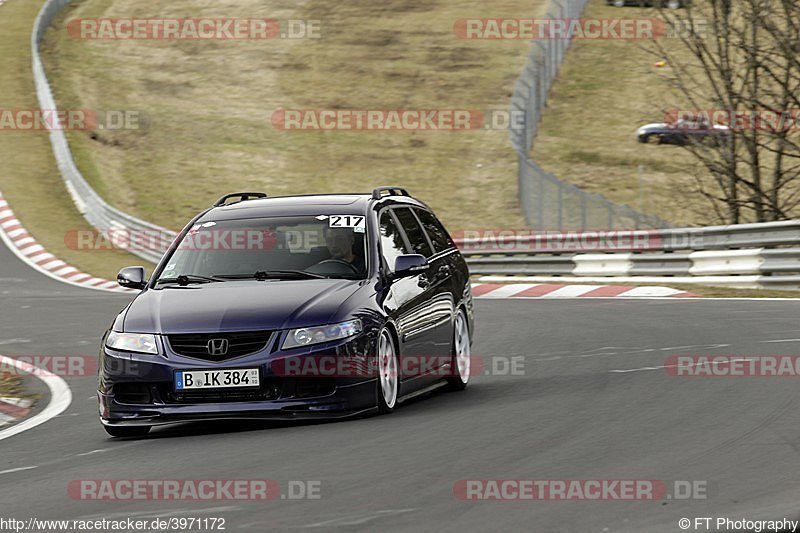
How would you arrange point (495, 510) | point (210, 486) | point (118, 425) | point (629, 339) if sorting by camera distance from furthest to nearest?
1. point (629, 339)
2. point (118, 425)
3. point (210, 486)
4. point (495, 510)

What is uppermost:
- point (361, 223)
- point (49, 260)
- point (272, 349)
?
point (361, 223)

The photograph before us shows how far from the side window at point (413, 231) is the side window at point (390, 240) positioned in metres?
0.19

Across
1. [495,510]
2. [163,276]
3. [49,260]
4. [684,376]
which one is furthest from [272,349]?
[49,260]

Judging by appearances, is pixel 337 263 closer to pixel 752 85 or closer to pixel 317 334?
pixel 317 334

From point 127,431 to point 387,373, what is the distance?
177 centimetres

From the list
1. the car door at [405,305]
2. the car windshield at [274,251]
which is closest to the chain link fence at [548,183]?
the car door at [405,305]

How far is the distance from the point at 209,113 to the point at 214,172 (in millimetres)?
7891

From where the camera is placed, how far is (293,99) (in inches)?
2060

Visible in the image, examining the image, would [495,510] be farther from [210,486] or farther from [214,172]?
[214,172]

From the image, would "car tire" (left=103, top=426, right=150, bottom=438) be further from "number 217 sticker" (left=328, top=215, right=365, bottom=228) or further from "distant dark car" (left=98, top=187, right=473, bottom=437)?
"number 217 sticker" (left=328, top=215, right=365, bottom=228)

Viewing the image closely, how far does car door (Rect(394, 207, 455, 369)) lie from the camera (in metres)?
10.5

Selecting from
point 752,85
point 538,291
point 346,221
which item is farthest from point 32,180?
point 346,221

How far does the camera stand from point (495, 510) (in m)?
6.28

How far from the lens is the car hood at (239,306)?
8.96 m
